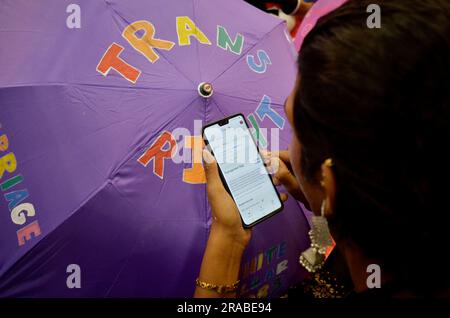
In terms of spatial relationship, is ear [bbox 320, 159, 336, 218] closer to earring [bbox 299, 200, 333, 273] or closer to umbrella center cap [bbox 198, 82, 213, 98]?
earring [bbox 299, 200, 333, 273]

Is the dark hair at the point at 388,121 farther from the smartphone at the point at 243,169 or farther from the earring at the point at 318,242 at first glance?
the smartphone at the point at 243,169

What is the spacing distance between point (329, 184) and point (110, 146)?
81 centimetres

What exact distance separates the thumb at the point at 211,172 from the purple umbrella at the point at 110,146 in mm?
62

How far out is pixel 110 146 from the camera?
139 cm

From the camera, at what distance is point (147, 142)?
4.70 feet

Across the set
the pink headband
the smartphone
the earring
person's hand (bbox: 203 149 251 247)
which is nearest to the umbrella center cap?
the smartphone

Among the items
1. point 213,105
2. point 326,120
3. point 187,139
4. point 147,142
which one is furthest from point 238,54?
point 326,120

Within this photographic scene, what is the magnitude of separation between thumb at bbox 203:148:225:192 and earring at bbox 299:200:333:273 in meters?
0.35

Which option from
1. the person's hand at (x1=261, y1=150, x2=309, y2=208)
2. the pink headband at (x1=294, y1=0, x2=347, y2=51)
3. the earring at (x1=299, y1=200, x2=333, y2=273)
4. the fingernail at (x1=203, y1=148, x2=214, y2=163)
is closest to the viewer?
the earring at (x1=299, y1=200, x2=333, y2=273)

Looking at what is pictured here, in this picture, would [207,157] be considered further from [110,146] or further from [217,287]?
[217,287]

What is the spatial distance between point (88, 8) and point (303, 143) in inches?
41.1

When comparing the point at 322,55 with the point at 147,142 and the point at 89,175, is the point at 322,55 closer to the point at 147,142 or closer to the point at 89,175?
the point at 147,142

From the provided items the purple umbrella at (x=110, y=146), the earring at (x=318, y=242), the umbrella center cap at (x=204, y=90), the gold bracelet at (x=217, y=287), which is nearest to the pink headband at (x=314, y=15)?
the purple umbrella at (x=110, y=146)

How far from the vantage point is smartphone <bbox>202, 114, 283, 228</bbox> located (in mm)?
1464
